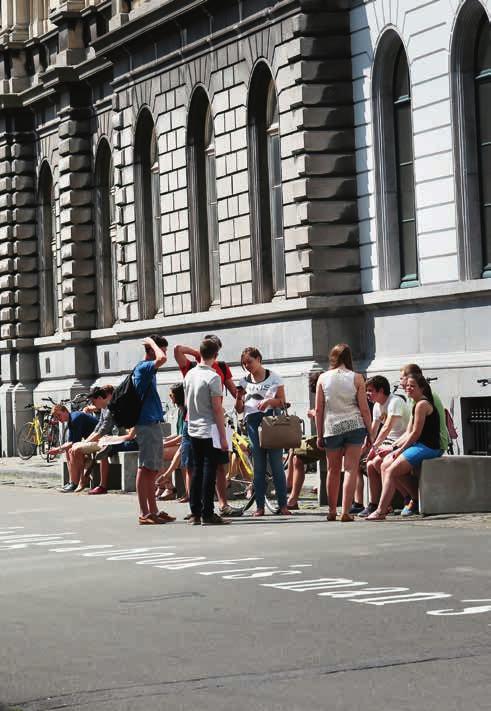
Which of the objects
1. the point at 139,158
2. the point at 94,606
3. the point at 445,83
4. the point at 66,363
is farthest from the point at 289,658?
the point at 66,363

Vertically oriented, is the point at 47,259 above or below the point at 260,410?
above

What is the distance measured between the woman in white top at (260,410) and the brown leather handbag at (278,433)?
4.4 inches

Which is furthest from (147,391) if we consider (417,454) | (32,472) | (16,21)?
(16,21)

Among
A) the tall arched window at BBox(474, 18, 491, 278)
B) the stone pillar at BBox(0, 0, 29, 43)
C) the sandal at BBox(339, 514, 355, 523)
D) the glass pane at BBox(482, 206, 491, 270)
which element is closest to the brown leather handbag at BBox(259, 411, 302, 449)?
the sandal at BBox(339, 514, 355, 523)

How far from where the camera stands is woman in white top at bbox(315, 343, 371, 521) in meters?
17.2

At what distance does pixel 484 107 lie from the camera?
76.5ft

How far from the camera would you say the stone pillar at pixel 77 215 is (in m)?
37.3

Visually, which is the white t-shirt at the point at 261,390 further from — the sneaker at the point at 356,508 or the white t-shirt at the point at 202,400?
the sneaker at the point at 356,508

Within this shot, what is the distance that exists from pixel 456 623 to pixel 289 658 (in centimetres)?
125

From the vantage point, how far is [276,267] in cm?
2861

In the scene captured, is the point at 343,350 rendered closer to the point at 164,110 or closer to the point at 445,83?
the point at 445,83

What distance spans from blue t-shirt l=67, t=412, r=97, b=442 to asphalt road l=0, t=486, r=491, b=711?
8.33 m

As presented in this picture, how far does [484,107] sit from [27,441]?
1561 centimetres

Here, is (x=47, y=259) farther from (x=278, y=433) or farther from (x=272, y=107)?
(x=278, y=433)
